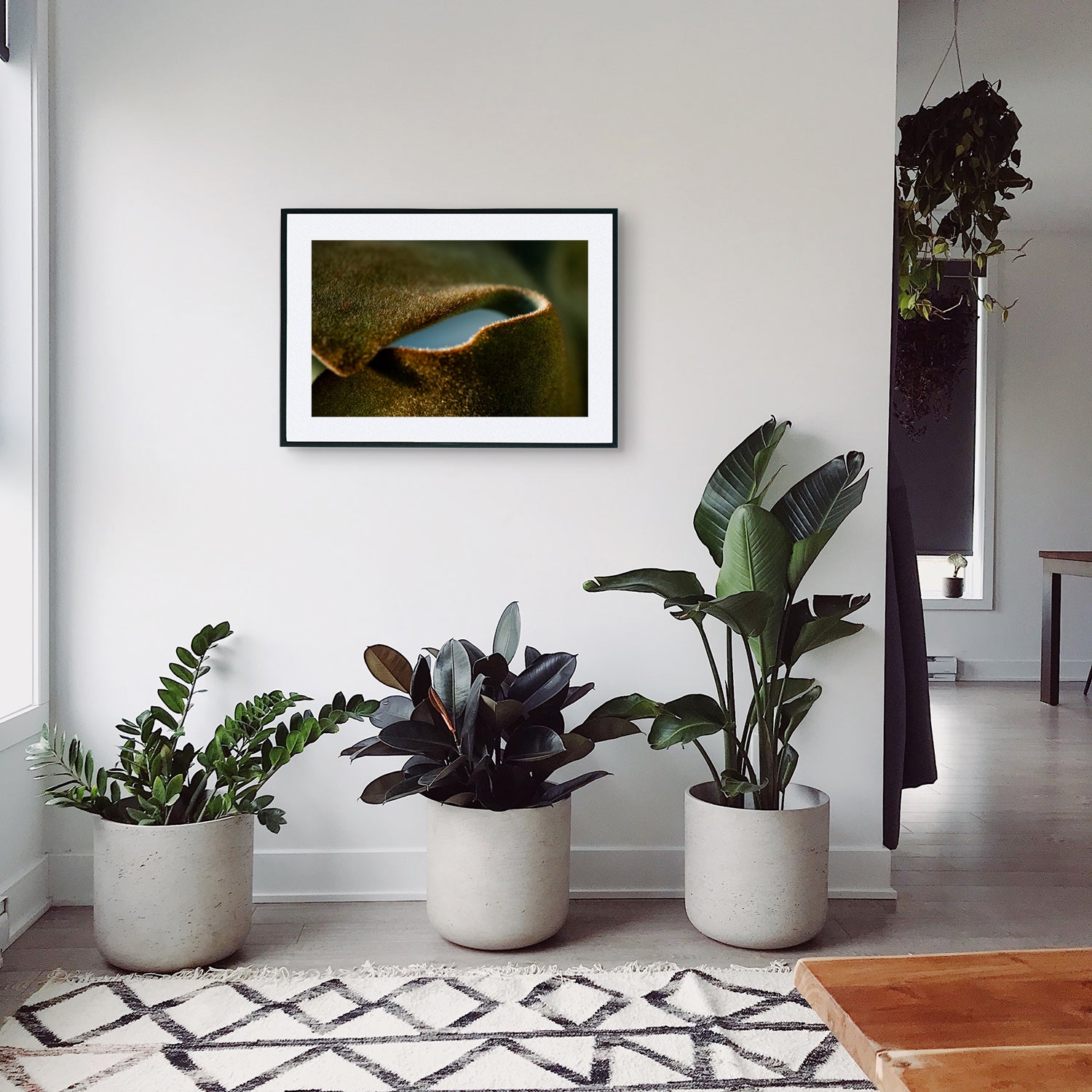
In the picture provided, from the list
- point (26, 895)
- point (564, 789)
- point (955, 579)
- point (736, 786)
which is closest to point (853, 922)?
point (736, 786)

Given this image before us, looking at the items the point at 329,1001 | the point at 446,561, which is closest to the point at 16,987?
the point at 329,1001

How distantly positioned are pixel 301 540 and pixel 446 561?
379mm

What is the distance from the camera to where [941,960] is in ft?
3.40

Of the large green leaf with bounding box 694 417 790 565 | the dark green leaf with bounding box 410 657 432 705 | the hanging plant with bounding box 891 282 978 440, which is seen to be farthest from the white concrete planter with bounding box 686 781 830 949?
the hanging plant with bounding box 891 282 978 440

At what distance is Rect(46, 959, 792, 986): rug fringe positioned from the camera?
79.6 inches

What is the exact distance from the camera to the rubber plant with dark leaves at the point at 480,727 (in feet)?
6.79

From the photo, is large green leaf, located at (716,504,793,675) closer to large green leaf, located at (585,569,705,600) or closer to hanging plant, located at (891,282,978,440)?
large green leaf, located at (585,569,705,600)

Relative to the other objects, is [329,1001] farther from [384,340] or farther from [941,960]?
[384,340]

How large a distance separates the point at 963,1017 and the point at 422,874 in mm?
1760

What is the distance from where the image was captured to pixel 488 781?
2.15 metres

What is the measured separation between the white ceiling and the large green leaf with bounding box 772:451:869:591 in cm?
206

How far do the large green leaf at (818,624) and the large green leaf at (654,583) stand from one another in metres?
0.25

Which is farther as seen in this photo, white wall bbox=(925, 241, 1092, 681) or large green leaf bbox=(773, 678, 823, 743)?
white wall bbox=(925, 241, 1092, 681)

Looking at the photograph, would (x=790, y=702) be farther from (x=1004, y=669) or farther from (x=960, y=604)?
(x=1004, y=669)
